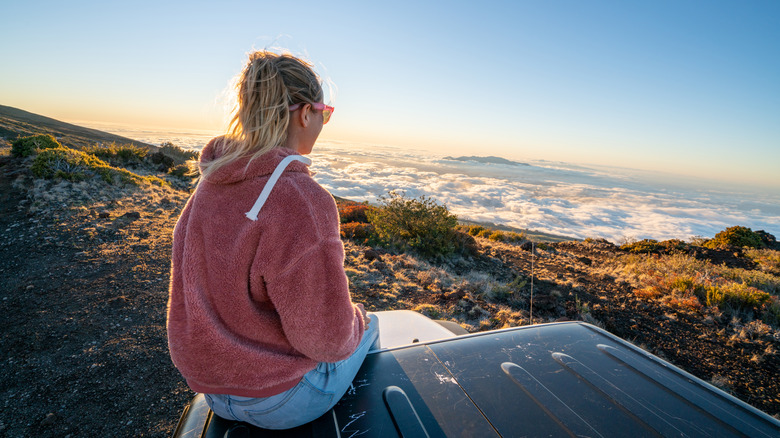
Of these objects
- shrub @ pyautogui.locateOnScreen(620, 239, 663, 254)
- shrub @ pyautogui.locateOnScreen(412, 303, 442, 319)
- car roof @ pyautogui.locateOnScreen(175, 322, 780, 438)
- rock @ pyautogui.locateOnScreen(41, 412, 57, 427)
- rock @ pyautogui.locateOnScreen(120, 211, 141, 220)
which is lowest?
shrub @ pyautogui.locateOnScreen(620, 239, 663, 254)

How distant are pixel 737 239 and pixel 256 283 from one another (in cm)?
2078

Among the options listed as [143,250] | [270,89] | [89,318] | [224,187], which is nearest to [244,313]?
[224,187]

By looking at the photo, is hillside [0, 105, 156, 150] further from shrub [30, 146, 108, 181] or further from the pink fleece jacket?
the pink fleece jacket

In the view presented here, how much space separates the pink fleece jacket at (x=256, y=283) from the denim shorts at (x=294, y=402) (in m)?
0.04

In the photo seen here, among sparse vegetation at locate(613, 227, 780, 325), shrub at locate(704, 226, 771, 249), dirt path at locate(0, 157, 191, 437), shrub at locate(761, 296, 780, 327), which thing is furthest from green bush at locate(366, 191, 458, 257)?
shrub at locate(704, 226, 771, 249)

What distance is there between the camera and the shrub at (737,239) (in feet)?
46.9

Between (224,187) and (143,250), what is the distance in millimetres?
6118

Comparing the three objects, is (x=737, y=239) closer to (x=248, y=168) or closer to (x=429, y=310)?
(x=429, y=310)

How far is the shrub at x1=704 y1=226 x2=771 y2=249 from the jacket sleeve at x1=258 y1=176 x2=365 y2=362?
19140 mm

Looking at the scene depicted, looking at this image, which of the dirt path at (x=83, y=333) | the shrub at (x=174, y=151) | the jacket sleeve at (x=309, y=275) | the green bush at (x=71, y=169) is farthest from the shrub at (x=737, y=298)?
the shrub at (x=174, y=151)

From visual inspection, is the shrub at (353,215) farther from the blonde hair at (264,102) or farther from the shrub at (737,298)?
the blonde hair at (264,102)

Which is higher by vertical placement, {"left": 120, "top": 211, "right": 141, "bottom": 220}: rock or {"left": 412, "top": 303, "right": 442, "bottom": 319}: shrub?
{"left": 120, "top": 211, "right": 141, "bottom": 220}: rock

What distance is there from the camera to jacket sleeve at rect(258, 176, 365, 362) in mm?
959

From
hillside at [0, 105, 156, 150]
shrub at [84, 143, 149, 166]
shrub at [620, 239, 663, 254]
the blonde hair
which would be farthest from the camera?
hillside at [0, 105, 156, 150]
